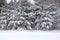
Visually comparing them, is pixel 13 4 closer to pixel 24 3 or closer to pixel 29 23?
pixel 24 3

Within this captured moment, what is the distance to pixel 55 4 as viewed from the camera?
4.93 metres

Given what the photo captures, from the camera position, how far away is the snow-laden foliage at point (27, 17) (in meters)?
4.41

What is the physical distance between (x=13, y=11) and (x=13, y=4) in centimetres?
41

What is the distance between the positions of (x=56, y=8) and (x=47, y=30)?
1.06 metres

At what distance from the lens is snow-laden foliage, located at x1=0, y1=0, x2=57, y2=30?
441 cm

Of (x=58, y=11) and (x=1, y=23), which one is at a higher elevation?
(x=58, y=11)

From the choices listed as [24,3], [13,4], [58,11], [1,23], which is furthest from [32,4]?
[1,23]

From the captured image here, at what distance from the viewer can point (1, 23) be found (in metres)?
4.57

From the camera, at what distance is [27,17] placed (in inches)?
179
